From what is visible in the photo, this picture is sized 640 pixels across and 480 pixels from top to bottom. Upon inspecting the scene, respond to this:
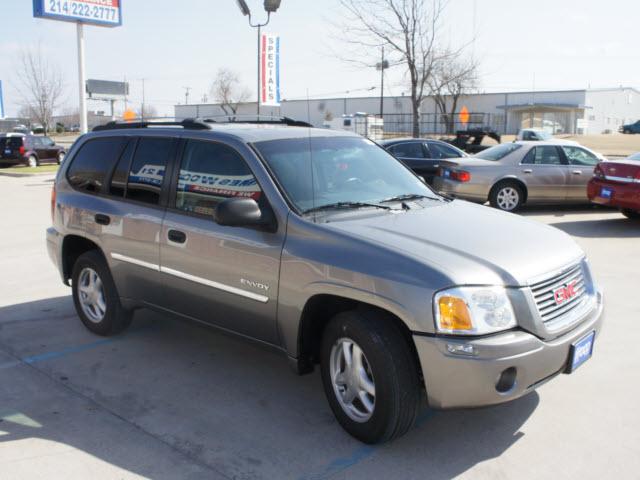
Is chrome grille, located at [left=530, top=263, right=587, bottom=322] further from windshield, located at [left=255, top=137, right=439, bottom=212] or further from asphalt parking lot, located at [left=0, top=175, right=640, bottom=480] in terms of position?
windshield, located at [left=255, top=137, right=439, bottom=212]

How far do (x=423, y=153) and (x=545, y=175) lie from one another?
346cm

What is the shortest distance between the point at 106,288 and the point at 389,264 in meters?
2.90

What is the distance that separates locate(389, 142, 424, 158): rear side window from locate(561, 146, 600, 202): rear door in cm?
356

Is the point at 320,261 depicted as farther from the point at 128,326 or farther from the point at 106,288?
the point at 128,326

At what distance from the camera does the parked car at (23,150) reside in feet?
85.8

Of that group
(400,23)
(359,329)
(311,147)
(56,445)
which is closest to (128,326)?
(56,445)

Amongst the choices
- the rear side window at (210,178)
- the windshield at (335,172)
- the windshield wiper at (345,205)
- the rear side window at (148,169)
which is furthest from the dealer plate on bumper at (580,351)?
the rear side window at (148,169)

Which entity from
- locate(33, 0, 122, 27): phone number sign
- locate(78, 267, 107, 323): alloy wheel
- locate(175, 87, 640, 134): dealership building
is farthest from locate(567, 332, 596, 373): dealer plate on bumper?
locate(175, 87, 640, 134): dealership building

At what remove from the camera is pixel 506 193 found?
12.7 meters

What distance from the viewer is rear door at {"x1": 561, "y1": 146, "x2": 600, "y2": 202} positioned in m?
12.7

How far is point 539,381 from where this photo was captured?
342 cm

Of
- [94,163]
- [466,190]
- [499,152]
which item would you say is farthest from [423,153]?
[94,163]

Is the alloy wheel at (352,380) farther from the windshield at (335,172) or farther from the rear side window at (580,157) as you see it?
the rear side window at (580,157)

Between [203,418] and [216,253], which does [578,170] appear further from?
[203,418]
